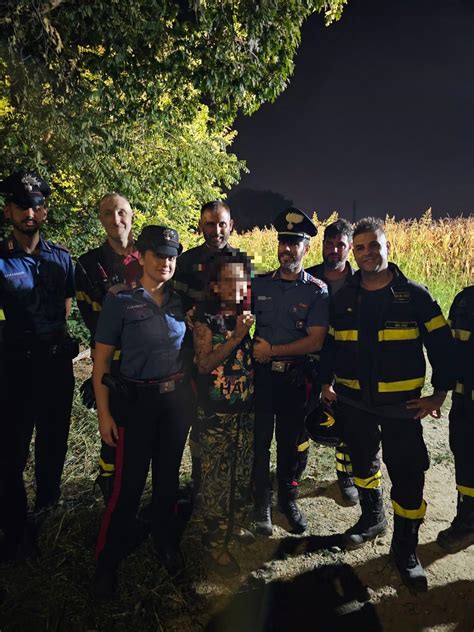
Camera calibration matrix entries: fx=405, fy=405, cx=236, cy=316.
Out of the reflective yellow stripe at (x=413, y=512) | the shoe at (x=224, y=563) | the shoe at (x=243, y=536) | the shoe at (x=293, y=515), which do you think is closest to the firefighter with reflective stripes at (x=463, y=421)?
the reflective yellow stripe at (x=413, y=512)

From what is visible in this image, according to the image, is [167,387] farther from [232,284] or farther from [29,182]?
[29,182]

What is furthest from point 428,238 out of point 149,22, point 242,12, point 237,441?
point 237,441

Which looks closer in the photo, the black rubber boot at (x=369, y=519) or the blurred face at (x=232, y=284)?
the blurred face at (x=232, y=284)

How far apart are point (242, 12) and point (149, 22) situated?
1.27 metres

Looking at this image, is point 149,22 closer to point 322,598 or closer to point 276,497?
point 276,497

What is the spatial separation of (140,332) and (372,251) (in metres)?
1.55

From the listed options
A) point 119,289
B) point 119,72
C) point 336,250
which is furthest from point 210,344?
point 119,72

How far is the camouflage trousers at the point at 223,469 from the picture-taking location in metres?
2.59

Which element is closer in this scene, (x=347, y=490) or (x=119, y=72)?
(x=347, y=490)

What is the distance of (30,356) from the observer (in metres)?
2.84

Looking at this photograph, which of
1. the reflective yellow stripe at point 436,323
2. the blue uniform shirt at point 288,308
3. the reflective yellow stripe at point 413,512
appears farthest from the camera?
the blue uniform shirt at point 288,308

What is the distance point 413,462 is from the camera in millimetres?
2605

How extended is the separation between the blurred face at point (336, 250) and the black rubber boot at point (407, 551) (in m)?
2.14

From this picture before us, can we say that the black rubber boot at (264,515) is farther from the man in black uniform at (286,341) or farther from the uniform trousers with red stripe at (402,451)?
the uniform trousers with red stripe at (402,451)
